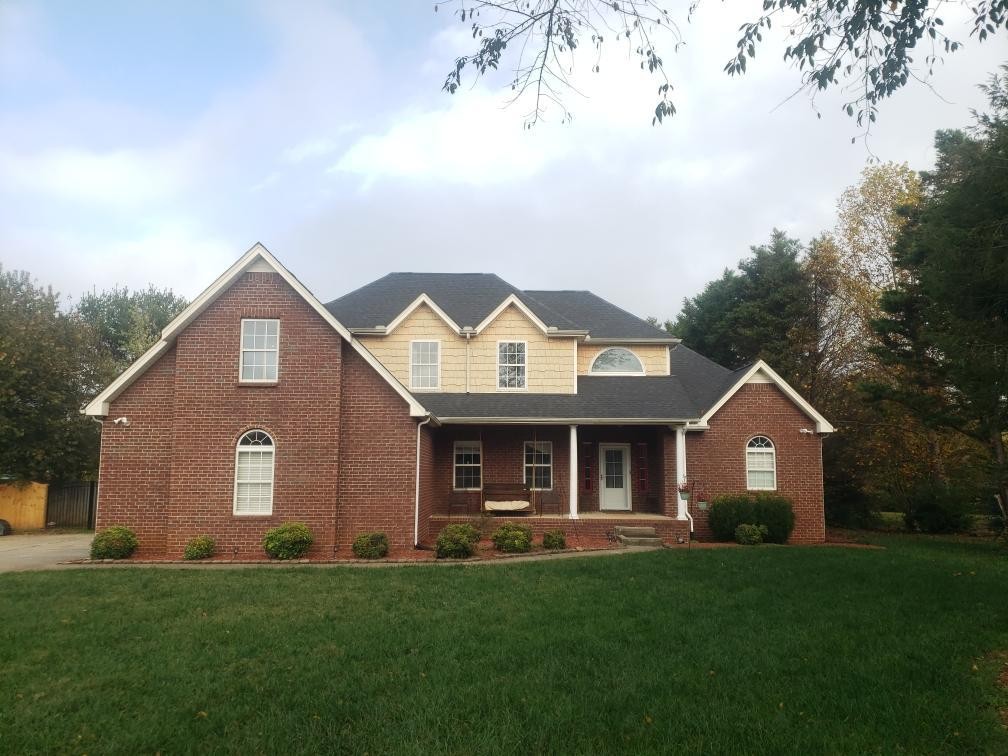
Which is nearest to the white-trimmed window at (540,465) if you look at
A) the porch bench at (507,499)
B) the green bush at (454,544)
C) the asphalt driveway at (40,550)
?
the porch bench at (507,499)

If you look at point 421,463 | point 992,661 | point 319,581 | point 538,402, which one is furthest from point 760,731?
point 538,402

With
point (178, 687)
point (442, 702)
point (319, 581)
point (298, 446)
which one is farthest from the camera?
point (298, 446)

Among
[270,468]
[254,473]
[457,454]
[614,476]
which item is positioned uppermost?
[457,454]

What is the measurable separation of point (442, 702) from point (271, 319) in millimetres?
11542

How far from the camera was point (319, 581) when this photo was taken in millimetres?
11133

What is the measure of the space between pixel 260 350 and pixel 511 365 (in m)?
7.43

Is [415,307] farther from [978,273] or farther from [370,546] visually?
[978,273]

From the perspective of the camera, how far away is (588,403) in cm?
1873

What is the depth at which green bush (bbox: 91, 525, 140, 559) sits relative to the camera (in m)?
14.0

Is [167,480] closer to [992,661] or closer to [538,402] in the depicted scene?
[538,402]

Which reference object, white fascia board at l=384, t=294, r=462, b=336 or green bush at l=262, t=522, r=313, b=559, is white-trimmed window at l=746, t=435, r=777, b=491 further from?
green bush at l=262, t=522, r=313, b=559

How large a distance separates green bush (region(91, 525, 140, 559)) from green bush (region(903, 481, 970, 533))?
24901 millimetres

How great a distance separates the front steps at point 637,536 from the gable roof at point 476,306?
19.1 feet

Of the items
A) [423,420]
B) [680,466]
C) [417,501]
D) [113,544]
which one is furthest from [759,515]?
[113,544]
